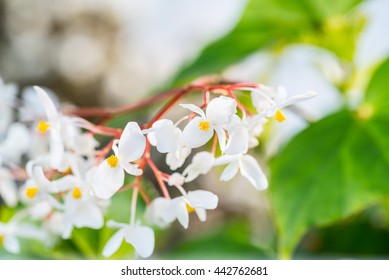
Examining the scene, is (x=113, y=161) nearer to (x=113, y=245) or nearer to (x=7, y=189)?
(x=113, y=245)

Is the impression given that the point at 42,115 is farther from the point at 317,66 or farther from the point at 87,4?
the point at 87,4

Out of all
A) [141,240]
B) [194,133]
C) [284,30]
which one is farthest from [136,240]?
[284,30]

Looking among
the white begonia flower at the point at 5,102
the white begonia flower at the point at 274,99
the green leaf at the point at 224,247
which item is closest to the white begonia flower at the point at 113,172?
the white begonia flower at the point at 274,99

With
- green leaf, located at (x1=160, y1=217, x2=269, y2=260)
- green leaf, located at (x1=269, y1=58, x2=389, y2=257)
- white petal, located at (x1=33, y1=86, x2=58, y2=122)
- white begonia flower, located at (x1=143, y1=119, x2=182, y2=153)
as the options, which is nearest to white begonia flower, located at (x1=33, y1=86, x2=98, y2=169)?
white petal, located at (x1=33, y1=86, x2=58, y2=122)

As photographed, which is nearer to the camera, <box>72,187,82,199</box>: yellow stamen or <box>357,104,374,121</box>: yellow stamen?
<box>72,187,82,199</box>: yellow stamen

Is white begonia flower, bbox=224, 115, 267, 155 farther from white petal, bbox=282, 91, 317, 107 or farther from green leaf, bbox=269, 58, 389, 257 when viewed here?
green leaf, bbox=269, 58, 389, 257

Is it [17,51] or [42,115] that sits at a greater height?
[17,51]

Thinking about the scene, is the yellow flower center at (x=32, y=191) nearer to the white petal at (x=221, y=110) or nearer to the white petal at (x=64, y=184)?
the white petal at (x=64, y=184)

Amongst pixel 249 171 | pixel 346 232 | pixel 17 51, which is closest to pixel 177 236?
pixel 346 232
